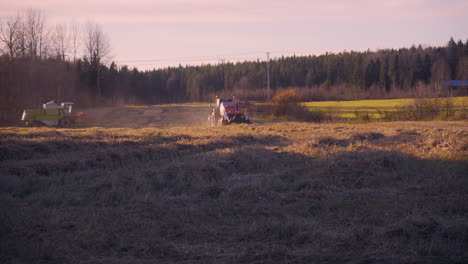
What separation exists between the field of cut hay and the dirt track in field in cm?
2635

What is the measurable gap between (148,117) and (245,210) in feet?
127

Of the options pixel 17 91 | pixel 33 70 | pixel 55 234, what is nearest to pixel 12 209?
pixel 55 234

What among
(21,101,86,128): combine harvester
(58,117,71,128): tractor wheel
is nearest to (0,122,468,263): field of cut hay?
(21,101,86,128): combine harvester

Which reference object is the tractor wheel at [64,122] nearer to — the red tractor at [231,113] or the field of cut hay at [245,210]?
the red tractor at [231,113]

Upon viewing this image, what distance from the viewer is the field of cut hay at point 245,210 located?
4.86 meters

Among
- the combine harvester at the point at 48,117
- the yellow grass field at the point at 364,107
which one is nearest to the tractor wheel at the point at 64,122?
the combine harvester at the point at 48,117

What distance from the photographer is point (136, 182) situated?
9.01 metres

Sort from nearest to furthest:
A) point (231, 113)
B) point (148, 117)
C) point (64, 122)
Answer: point (231, 113), point (64, 122), point (148, 117)

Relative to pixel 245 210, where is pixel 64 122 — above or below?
above

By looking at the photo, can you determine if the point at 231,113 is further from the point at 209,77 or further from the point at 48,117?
the point at 209,77

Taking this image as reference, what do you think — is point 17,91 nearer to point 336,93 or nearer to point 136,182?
point 136,182

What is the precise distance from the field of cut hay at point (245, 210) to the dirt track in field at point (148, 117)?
26.4 metres

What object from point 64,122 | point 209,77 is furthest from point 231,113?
point 209,77

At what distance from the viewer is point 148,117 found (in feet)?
144
